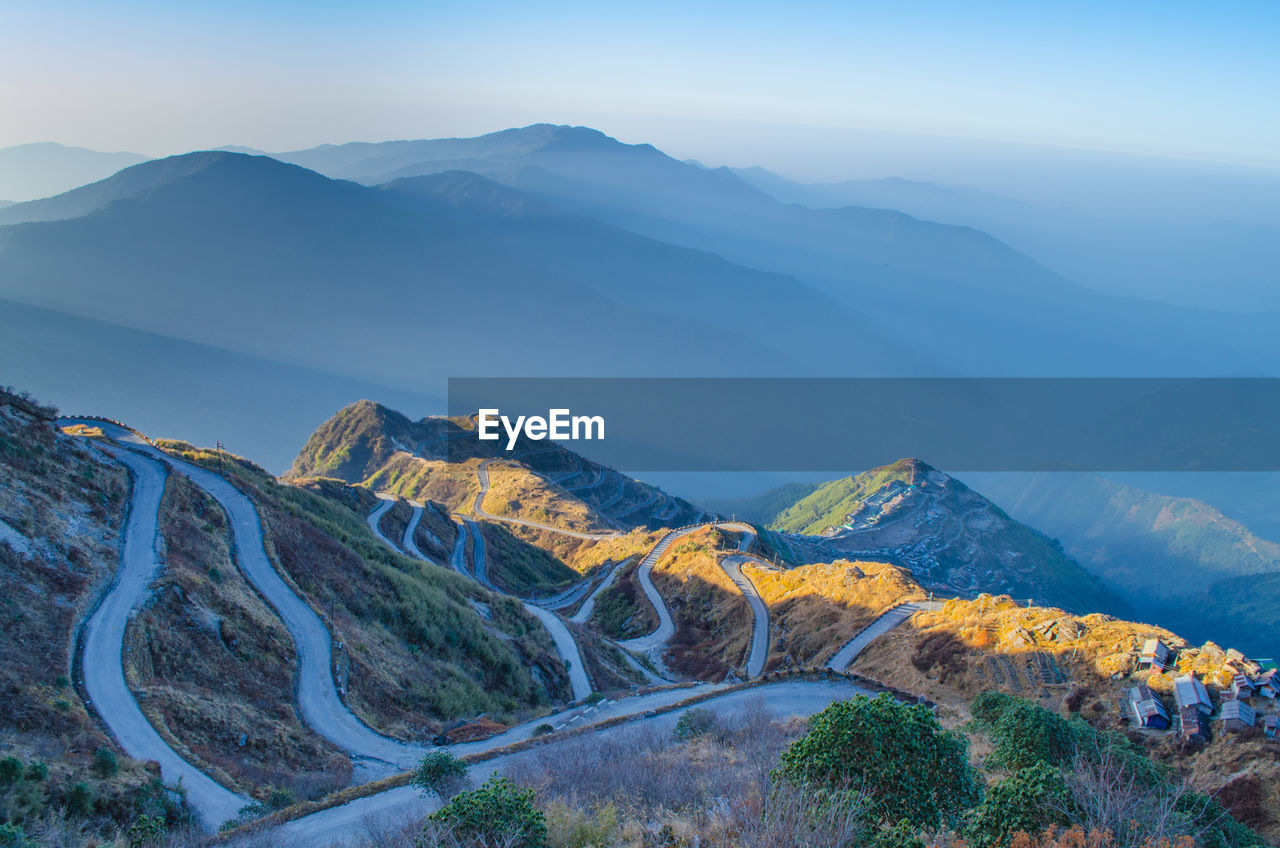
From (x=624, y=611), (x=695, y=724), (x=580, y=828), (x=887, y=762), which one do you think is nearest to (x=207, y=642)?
(x=580, y=828)

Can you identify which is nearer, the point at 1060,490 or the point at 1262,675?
the point at 1262,675

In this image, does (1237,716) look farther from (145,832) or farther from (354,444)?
(354,444)

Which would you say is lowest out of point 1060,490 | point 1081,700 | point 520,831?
point 1060,490

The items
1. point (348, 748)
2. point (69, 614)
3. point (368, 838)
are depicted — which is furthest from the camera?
point (348, 748)

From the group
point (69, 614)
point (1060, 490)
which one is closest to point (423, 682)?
point (69, 614)

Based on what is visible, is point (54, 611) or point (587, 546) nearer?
point (54, 611)

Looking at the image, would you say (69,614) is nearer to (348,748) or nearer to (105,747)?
(105,747)

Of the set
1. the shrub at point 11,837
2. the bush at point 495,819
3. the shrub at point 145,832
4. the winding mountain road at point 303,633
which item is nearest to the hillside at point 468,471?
the winding mountain road at point 303,633

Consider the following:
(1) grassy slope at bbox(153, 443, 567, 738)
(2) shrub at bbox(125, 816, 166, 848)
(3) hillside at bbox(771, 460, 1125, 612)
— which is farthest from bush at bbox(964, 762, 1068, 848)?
(3) hillside at bbox(771, 460, 1125, 612)
